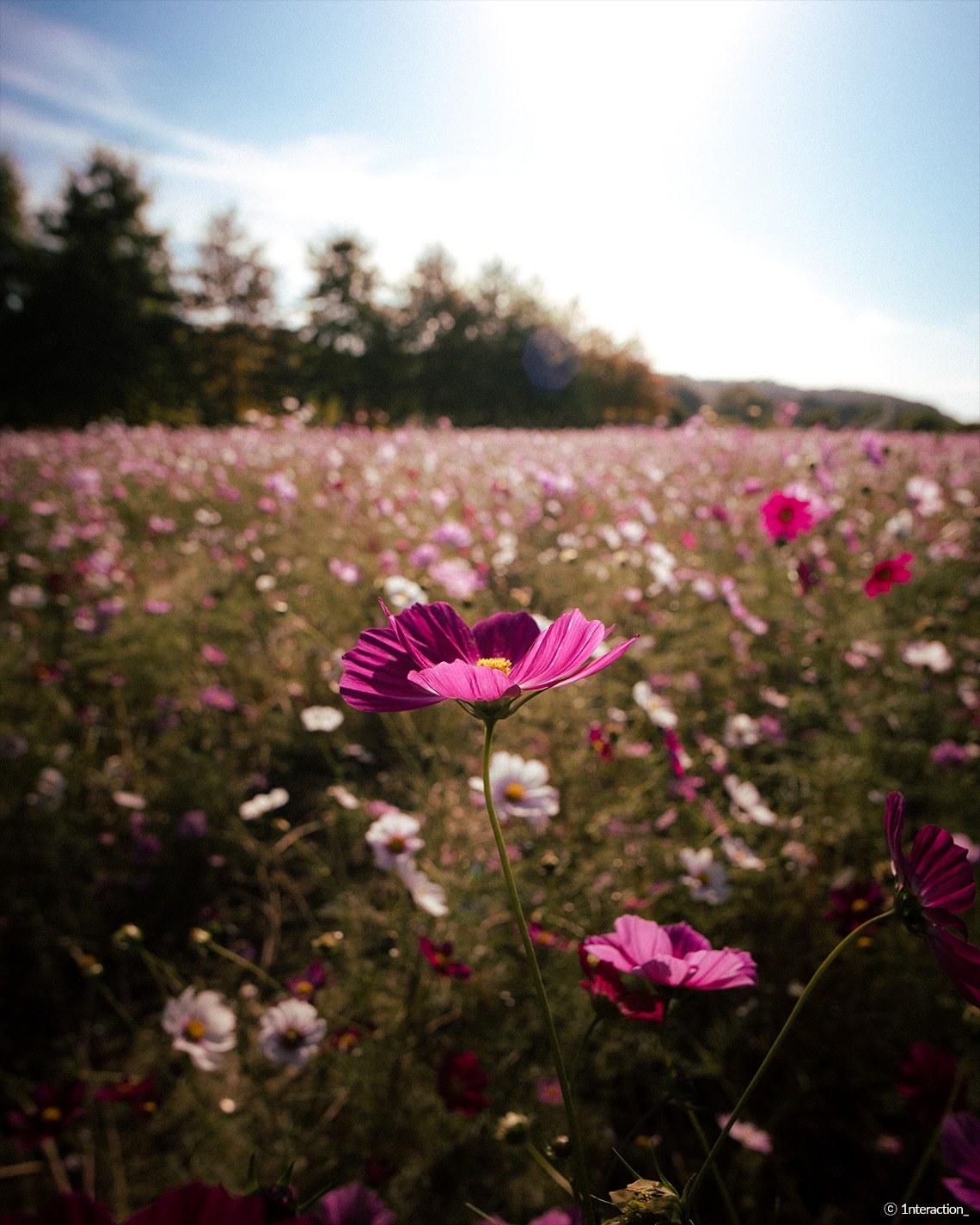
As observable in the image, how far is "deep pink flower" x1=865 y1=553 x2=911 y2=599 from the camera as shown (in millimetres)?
1366

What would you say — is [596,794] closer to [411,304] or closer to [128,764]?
[128,764]

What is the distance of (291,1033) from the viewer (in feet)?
2.94

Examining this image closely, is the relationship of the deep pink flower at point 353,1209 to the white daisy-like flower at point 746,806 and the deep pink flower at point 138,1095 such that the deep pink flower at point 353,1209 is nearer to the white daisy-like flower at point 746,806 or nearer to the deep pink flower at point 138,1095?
the deep pink flower at point 138,1095

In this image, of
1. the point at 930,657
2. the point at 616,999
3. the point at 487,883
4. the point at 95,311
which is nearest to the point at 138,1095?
the point at 487,883

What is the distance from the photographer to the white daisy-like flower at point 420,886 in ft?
3.21

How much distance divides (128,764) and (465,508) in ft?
5.33

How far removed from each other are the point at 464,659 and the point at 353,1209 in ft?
1.30

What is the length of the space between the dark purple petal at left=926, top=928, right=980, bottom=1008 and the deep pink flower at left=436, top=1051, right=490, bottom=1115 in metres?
0.75

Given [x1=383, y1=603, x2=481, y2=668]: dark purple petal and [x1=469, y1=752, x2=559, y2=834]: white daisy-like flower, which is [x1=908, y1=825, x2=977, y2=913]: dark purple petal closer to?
[x1=383, y1=603, x2=481, y2=668]: dark purple petal

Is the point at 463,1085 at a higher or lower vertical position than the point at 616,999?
lower

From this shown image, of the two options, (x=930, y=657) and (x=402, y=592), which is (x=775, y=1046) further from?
(x=930, y=657)

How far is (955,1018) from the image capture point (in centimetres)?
112

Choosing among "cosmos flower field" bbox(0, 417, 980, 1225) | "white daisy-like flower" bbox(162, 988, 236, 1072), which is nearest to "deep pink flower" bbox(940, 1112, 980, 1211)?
"cosmos flower field" bbox(0, 417, 980, 1225)

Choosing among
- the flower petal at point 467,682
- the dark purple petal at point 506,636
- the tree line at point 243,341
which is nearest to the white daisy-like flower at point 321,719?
the dark purple petal at point 506,636
